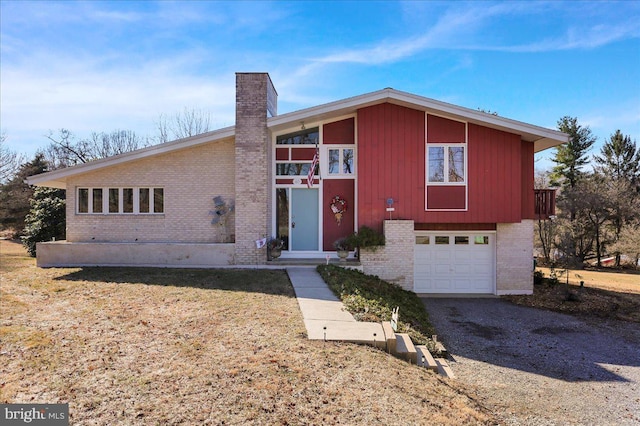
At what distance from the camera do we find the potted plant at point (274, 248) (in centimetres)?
1276

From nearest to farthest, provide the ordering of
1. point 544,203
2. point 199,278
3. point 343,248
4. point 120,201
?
1. point 199,278
2. point 343,248
3. point 120,201
4. point 544,203

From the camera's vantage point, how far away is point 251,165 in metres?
12.5

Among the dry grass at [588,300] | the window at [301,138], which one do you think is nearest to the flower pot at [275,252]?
the window at [301,138]

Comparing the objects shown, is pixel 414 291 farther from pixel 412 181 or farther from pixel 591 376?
pixel 591 376

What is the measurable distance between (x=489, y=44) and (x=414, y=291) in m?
8.72

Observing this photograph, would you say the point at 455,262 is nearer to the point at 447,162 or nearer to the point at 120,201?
the point at 447,162

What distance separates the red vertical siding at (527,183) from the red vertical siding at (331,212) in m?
5.99

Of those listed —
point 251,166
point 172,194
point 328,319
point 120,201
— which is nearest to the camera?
point 328,319

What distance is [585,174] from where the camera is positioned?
3306 centimetres

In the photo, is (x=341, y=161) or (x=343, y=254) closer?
(x=343, y=254)

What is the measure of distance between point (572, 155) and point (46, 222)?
129ft

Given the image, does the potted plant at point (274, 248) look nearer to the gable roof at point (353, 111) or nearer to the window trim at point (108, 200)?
the gable roof at point (353, 111)

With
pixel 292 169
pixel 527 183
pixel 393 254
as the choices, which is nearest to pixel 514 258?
pixel 527 183

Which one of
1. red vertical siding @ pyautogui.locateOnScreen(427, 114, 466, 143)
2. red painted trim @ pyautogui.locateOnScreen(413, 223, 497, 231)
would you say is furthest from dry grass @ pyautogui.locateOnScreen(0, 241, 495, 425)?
red vertical siding @ pyautogui.locateOnScreen(427, 114, 466, 143)
